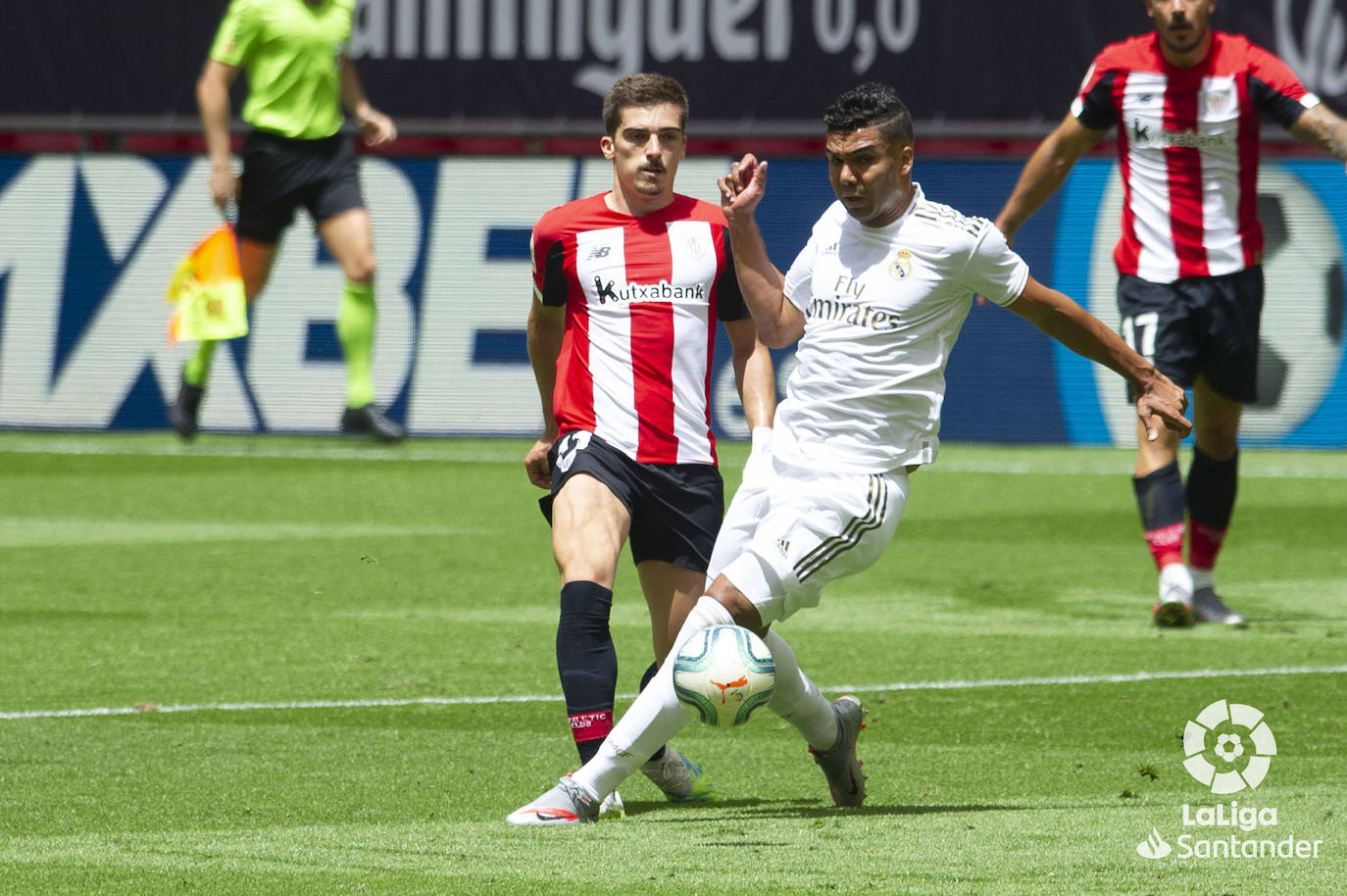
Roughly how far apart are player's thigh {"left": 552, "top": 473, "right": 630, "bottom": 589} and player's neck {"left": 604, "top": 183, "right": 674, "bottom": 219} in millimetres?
776

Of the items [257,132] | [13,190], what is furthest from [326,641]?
[13,190]

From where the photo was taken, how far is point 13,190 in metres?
16.1

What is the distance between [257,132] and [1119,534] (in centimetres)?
580

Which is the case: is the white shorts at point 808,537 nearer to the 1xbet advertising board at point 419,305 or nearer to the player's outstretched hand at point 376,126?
the player's outstretched hand at point 376,126

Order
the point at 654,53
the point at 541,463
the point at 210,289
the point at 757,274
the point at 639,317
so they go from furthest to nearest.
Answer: the point at 654,53 < the point at 210,289 < the point at 541,463 < the point at 639,317 < the point at 757,274

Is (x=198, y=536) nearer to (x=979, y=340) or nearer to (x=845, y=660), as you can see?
(x=845, y=660)

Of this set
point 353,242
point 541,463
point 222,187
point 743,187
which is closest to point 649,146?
point 743,187

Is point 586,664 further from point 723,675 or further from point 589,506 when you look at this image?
point 723,675

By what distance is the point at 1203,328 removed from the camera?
28.8 feet

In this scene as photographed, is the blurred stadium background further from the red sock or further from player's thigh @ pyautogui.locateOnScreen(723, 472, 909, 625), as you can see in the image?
player's thigh @ pyautogui.locateOnScreen(723, 472, 909, 625)

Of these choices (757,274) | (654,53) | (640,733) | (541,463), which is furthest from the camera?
(654,53)

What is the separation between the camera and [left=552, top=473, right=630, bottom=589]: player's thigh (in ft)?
18.5

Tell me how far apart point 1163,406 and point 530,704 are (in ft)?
7.90

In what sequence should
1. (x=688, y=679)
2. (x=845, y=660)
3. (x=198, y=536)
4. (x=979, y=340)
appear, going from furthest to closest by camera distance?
(x=979, y=340) → (x=198, y=536) → (x=845, y=660) → (x=688, y=679)
